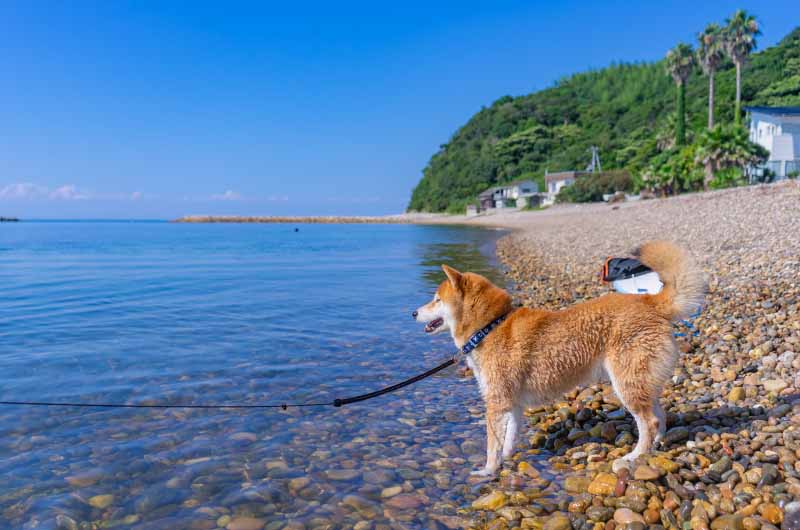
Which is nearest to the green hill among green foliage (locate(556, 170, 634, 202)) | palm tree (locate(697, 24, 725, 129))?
green foliage (locate(556, 170, 634, 202))

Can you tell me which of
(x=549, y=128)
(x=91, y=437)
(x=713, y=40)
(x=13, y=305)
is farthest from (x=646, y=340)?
(x=549, y=128)

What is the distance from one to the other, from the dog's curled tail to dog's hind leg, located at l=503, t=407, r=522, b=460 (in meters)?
1.52

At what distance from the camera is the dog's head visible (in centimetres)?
490

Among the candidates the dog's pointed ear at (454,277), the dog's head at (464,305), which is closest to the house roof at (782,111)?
the dog's head at (464,305)

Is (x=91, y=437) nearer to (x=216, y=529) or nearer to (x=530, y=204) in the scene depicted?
(x=216, y=529)

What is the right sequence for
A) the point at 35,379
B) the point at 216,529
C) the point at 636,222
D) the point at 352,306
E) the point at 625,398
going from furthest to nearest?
the point at 636,222
the point at 352,306
the point at 35,379
the point at 625,398
the point at 216,529

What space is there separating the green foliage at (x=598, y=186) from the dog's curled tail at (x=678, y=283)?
7326 cm

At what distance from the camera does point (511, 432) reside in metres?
4.70

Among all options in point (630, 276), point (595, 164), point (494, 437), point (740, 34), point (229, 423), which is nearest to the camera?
point (494, 437)

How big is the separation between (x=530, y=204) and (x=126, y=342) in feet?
287

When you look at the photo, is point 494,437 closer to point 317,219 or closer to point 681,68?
point 681,68

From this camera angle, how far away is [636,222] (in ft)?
104

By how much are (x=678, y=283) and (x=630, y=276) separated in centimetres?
499

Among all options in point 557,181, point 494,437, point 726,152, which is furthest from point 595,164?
point 494,437
